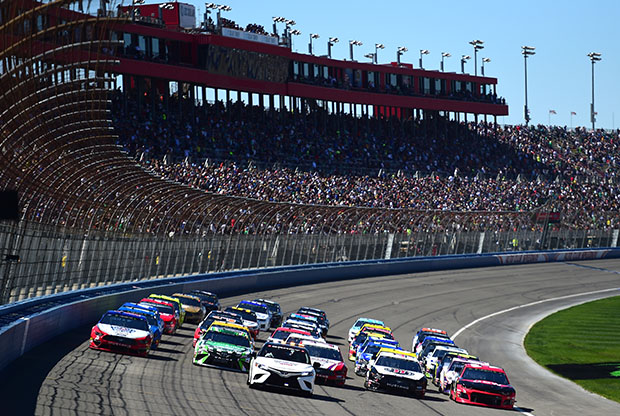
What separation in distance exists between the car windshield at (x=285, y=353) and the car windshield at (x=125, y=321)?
14.9 feet

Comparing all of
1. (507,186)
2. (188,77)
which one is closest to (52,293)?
(188,77)

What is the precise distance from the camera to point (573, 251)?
82.6 meters

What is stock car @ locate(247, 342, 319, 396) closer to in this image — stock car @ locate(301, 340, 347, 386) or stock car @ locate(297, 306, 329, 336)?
stock car @ locate(301, 340, 347, 386)

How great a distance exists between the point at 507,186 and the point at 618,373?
2236 inches

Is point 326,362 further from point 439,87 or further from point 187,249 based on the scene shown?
point 439,87

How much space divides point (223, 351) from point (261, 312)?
1274 cm

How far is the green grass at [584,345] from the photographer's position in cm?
3378

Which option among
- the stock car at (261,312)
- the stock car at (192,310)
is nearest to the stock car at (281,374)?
the stock car at (261,312)

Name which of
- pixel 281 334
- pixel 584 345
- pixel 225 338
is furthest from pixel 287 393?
pixel 584 345

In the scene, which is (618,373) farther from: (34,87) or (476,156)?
(476,156)

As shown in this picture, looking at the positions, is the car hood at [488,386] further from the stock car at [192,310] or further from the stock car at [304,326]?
the stock car at [192,310]

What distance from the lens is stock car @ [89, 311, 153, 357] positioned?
2683 centimetres

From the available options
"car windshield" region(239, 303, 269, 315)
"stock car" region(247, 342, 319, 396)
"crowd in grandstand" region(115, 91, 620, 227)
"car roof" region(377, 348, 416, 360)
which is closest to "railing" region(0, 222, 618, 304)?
"car windshield" region(239, 303, 269, 315)

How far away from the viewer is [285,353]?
961 inches
